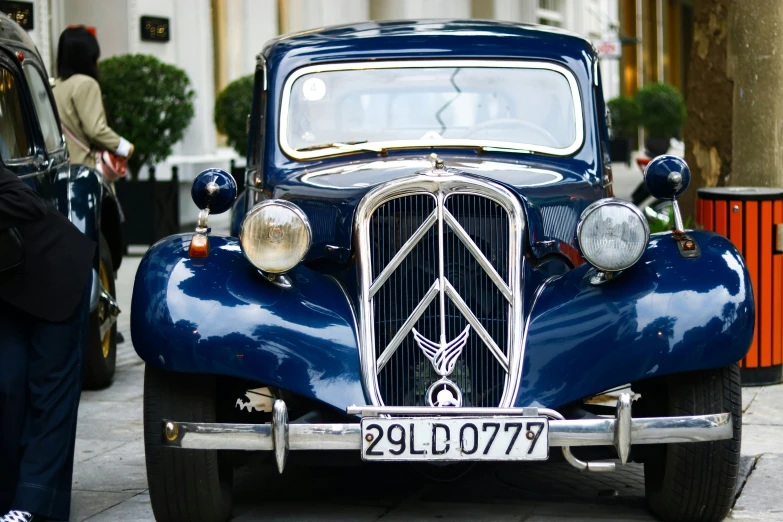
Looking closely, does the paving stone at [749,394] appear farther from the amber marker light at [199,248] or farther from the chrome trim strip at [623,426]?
the amber marker light at [199,248]

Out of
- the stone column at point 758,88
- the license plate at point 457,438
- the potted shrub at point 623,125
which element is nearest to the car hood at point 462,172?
the license plate at point 457,438

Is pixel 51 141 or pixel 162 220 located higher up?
pixel 51 141

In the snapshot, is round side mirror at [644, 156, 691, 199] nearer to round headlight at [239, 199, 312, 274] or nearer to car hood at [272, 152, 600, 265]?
car hood at [272, 152, 600, 265]

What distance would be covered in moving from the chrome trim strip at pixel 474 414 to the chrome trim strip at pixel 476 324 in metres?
0.29

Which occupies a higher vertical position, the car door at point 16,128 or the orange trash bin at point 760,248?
the car door at point 16,128

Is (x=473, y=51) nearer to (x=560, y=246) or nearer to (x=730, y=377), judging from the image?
(x=560, y=246)

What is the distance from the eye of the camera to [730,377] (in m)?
4.50

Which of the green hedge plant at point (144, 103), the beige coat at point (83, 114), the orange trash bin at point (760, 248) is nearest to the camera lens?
the orange trash bin at point (760, 248)

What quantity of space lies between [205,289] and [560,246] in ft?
4.63

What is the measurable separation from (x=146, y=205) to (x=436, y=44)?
26.2 ft

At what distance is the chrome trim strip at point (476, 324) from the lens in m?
4.47

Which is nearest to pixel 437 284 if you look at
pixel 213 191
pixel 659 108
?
pixel 213 191

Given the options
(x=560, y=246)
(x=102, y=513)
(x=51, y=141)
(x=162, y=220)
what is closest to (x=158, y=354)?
(x=102, y=513)

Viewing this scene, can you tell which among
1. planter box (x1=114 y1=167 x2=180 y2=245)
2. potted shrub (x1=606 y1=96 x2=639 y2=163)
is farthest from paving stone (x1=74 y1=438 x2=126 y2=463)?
potted shrub (x1=606 y1=96 x2=639 y2=163)
